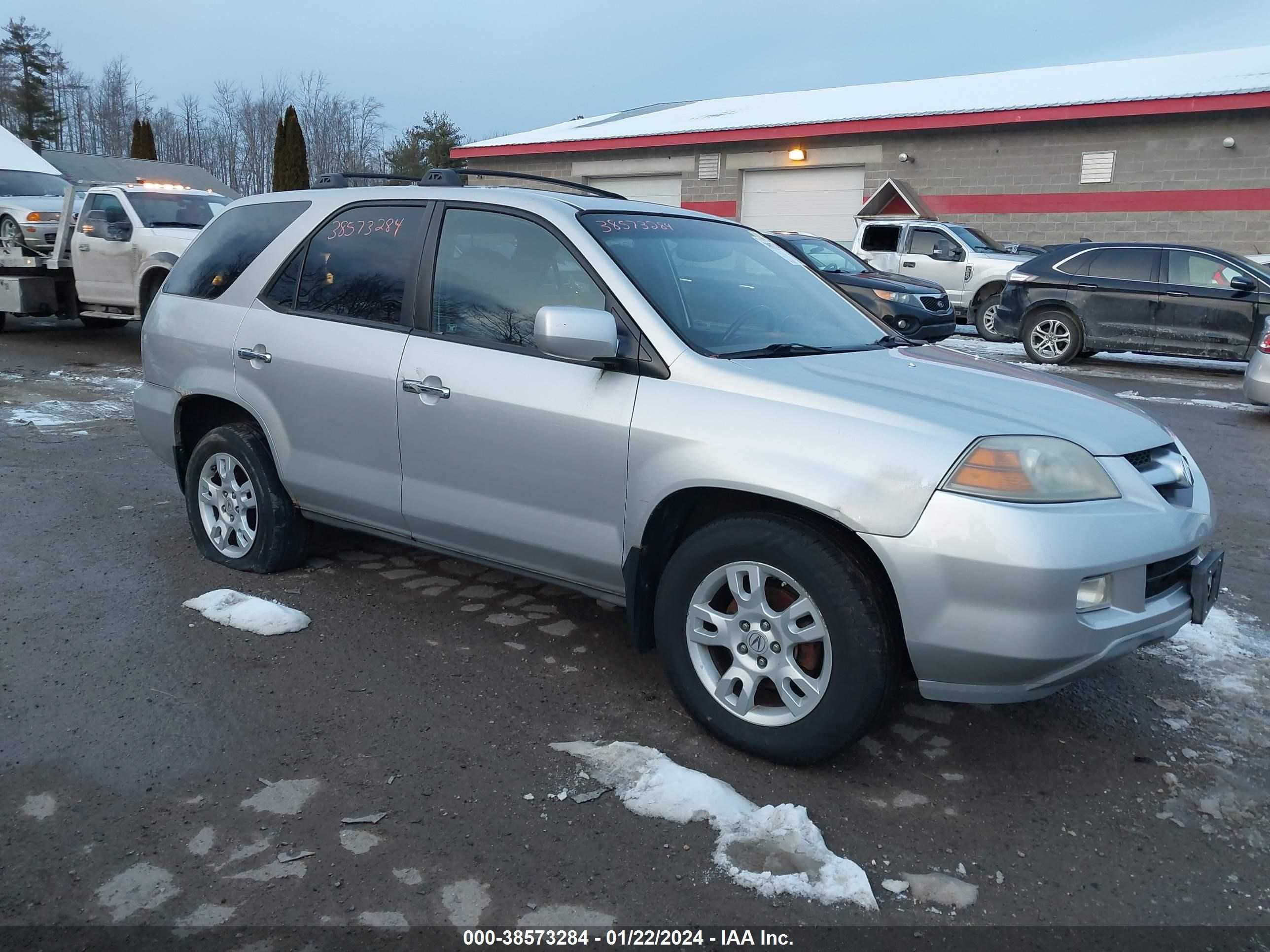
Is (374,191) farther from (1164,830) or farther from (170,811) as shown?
(1164,830)

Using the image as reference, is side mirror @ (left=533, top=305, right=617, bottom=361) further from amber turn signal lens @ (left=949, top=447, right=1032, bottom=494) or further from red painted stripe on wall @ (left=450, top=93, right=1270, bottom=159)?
red painted stripe on wall @ (left=450, top=93, right=1270, bottom=159)

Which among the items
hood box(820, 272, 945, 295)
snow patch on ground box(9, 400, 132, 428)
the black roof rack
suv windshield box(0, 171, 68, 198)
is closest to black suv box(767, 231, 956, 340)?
hood box(820, 272, 945, 295)

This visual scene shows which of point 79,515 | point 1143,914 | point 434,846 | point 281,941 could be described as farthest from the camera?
point 79,515

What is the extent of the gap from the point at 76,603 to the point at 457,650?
179 centimetres

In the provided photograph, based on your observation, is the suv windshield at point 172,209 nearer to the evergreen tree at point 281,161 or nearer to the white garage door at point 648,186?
the white garage door at point 648,186

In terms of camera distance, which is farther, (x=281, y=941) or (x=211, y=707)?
(x=211, y=707)

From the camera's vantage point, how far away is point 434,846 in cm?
271

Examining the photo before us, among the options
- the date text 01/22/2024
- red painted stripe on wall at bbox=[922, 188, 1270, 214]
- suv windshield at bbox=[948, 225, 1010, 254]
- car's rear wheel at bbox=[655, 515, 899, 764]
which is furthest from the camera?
red painted stripe on wall at bbox=[922, 188, 1270, 214]

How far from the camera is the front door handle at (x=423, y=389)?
3.75m

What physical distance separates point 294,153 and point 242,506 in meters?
33.1

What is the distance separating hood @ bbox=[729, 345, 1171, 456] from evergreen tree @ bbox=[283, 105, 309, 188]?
1335 inches

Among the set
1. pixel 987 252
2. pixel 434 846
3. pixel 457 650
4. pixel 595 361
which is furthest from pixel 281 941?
pixel 987 252

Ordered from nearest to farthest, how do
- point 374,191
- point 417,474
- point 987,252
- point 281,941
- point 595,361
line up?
point 281,941 < point 595,361 < point 417,474 < point 374,191 < point 987,252

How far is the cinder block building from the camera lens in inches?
765
